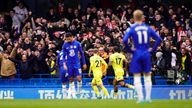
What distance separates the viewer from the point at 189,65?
87.7 feet

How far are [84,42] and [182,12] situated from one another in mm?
5797

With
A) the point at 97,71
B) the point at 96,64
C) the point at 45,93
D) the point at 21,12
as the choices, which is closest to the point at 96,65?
the point at 96,64

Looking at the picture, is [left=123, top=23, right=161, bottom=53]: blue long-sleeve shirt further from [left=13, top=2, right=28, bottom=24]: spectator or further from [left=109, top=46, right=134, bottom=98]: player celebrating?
[left=13, top=2, right=28, bottom=24]: spectator

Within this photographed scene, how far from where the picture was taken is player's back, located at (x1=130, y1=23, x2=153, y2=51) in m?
16.4

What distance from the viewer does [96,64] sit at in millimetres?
25562

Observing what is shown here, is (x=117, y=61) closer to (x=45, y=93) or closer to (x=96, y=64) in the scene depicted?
(x=96, y=64)

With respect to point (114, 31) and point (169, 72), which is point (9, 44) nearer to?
point (114, 31)

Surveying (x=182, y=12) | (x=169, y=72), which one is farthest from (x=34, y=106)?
(x=182, y=12)

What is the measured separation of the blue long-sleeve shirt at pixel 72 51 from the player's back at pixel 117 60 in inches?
97.0

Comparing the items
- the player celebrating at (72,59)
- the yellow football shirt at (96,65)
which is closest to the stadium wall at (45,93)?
the yellow football shirt at (96,65)

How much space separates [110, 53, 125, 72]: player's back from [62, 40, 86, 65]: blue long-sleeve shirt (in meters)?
2.46

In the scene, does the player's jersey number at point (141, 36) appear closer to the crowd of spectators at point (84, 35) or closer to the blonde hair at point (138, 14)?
the blonde hair at point (138, 14)

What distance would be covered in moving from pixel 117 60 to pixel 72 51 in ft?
9.53

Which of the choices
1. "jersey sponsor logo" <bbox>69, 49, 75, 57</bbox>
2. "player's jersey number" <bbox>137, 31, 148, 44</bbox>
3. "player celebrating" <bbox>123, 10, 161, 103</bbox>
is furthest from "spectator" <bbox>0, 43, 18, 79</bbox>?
"player's jersey number" <bbox>137, 31, 148, 44</bbox>
